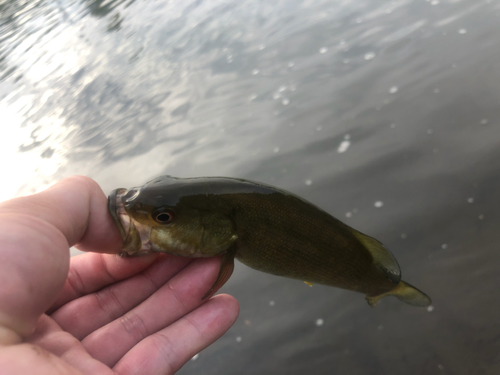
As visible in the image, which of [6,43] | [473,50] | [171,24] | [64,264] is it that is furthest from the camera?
[6,43]

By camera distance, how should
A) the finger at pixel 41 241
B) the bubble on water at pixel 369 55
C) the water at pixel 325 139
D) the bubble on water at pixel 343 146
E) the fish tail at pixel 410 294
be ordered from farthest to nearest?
1. the bubble on water at pixel 369 55
2. the bubble on water at pixel 343 146
3. the water at pixel 325 139
4. the fish tail at pixel 410 294
5. the finger at pixel 41 241

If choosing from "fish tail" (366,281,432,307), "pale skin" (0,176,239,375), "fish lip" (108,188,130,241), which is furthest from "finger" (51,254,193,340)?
"fish tail" (366,281,432,307)

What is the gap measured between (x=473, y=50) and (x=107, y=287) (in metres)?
5.61

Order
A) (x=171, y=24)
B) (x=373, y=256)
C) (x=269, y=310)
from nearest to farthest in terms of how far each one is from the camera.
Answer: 1. (x=373, y=256)
2. (x=269, y=310)
3. (x=171, y=24)

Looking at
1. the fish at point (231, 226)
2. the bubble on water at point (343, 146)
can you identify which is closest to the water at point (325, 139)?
the bubble on water at point (343, 146)

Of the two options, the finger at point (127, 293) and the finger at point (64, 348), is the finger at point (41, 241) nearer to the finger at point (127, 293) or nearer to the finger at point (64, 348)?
the finger at point (64, 348)

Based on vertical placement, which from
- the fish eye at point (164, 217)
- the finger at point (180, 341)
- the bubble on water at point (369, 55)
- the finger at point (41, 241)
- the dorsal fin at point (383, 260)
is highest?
the finger at point (41, 241)

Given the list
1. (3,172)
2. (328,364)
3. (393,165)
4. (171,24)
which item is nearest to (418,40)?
(393,165)

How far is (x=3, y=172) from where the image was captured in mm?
6383

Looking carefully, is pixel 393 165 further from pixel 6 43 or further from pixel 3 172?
pixel 6 43

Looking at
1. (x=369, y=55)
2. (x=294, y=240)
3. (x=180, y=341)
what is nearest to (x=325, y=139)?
(x=369, y=55)

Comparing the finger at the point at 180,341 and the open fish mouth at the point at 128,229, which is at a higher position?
the open fish mouth at the point at 128,229

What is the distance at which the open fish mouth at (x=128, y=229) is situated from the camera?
2.17 m

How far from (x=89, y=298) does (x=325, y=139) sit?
133 inches
